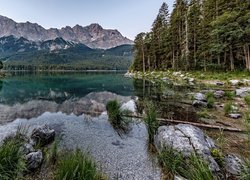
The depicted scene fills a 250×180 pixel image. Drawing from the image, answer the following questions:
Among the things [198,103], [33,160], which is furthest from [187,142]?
[198,103]

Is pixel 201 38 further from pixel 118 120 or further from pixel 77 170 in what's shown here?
pixel 77 170

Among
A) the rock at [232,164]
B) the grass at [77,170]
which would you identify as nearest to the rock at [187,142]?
the rock at [232,164]

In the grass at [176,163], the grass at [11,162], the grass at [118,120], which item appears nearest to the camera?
the grass at [11,162]

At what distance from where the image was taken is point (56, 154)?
6609mm

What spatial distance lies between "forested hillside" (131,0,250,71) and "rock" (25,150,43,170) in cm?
3067

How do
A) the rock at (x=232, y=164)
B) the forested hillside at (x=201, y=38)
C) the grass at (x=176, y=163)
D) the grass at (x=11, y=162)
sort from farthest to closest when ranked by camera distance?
the forested hillside at (x=201, y=38), the rock at (x=232, y=164), the grass at (x=176, y=163), the grass at (x=11, y=162)

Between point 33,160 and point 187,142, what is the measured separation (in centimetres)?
507

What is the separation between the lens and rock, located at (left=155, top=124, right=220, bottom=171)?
220 inches

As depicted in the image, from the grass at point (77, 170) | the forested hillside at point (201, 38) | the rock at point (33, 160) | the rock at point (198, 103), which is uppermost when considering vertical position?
the forested hillside at point (201, 38)

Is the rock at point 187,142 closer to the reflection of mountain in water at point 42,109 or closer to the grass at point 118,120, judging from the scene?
the grass at point 118,120

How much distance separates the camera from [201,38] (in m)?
41.2

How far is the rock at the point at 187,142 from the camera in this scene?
220 inches

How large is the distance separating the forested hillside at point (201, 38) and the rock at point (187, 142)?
2663 cm

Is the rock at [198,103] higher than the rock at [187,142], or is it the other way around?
the rock at [198,103]
